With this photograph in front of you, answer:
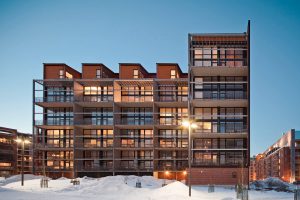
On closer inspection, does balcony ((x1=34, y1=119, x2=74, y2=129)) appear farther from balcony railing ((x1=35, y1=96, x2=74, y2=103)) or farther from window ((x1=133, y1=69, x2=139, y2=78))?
window ((x1=133, y1=69, x2=139, y2=78))

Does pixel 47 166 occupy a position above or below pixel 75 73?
below

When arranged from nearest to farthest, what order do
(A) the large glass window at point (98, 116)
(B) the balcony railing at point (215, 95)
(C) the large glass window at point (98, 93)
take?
(B) the balcony railing at point (215, 95) < (A) the large glass window at point (98, 116) < (C) the large glass window at point (98, 93)

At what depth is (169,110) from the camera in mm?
72375

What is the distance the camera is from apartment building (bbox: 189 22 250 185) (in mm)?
55906

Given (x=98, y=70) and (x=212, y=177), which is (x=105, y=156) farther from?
(x=212, y=177)

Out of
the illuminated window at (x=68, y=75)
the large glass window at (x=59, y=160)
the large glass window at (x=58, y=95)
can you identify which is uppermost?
the illuminated window at (x=68, y=75)

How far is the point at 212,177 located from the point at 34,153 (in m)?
38.9

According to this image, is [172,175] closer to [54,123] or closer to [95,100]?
[95,100]

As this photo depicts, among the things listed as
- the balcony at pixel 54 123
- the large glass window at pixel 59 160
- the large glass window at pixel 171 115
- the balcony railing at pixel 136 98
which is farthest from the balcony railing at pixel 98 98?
the large glass window at pixel 59 160

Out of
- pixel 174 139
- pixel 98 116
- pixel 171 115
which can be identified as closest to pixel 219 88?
pixel 171 115

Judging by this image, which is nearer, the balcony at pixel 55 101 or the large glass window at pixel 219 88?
the large glass window at pixel 219 88

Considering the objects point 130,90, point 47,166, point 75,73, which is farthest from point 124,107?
point 47,166

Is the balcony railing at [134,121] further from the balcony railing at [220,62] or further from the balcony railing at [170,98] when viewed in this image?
the balcony railing at [220,62]

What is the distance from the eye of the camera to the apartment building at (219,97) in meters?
55.9
